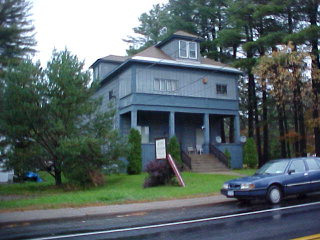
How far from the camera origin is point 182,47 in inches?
1158

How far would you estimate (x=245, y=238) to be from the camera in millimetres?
7203

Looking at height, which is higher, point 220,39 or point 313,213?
point 220,39

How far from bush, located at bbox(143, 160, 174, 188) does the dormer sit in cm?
1295

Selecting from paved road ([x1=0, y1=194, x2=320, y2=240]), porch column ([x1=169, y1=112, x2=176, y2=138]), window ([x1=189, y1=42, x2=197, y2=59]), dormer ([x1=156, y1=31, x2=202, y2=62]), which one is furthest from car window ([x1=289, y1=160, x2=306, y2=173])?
window ([x1=189, y1=42, x2=197, y2=59])

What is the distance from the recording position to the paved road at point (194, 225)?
7.79 meters

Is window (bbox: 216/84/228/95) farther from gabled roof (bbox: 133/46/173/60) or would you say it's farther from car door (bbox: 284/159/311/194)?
car door (bbox: 284/159/311/194)

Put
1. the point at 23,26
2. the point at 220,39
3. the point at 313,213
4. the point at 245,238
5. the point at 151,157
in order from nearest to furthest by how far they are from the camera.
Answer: the point at 245,238
the point at 313,213
the point at 23,26
the point at 151,157
the point at 220,39

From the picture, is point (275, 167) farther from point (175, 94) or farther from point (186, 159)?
point (175, 94)

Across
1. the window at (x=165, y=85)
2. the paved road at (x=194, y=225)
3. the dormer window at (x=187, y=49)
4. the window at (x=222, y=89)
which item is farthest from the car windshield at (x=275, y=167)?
the dormer window at (x=187, y=49)

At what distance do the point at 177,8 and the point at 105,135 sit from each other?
25790 millimetres

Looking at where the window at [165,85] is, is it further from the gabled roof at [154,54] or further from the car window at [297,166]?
the car window at [297,166]

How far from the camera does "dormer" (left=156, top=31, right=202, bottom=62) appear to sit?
29.1 meters

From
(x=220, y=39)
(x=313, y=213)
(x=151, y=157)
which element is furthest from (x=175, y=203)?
(x=220, y=39)

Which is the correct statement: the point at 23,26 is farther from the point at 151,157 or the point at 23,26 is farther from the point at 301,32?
the point at 301,32
